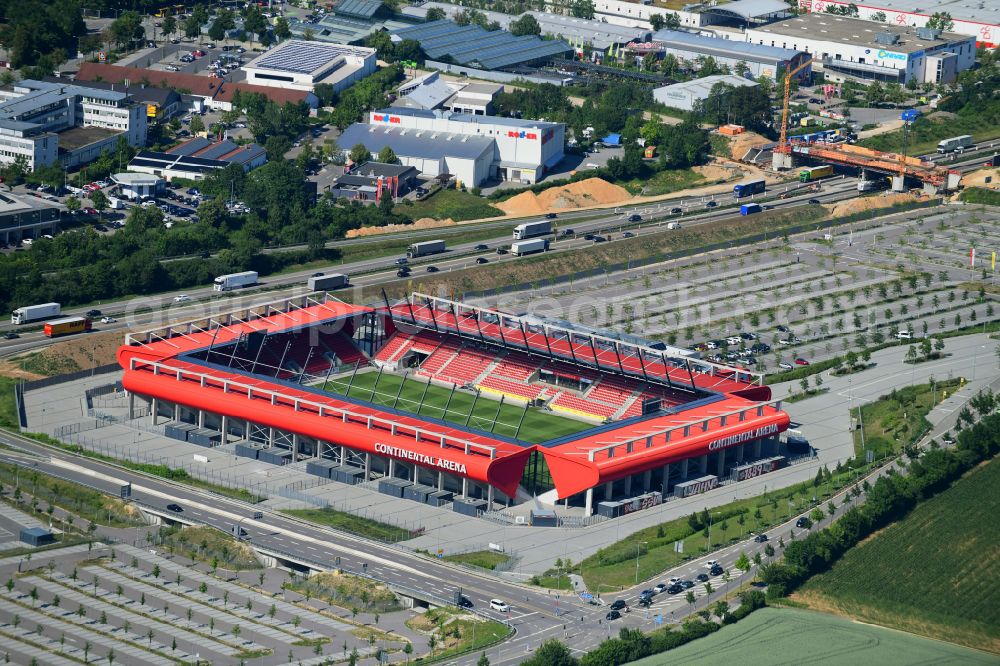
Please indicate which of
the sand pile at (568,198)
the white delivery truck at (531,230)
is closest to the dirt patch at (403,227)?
the sand pile at (568,198)

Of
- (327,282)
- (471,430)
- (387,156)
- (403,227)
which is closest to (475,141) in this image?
(387,156)

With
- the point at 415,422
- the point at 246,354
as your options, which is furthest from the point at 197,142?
the point at 415,422

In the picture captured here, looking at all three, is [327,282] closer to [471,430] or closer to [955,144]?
[471,430]

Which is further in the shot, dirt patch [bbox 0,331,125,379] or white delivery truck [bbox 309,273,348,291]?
white delivery truck [bbox 309,273,348,291]

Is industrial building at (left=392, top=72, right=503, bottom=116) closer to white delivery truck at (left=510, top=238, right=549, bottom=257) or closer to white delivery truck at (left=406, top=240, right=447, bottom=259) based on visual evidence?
white delivery truck at (left=510, top=238, right=549, bottom=257)

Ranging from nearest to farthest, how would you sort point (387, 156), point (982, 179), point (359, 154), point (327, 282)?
point (327, 282) < point (387, 156) < point (359, 154) < point (982, 179)

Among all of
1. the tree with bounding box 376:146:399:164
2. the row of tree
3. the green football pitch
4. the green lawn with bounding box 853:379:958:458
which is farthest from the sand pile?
the row of tree
